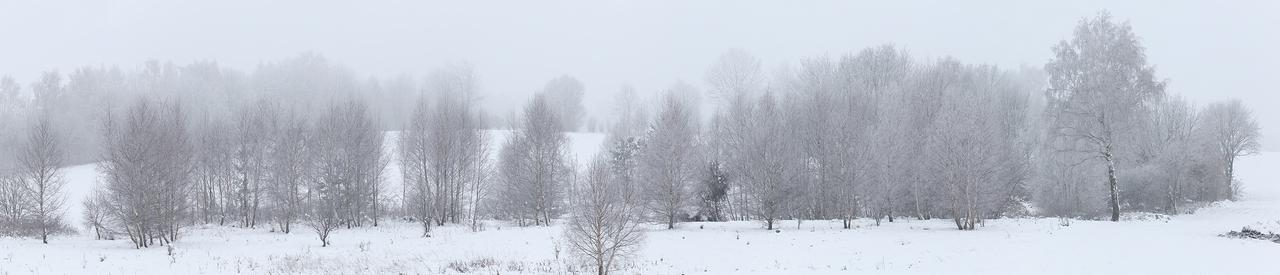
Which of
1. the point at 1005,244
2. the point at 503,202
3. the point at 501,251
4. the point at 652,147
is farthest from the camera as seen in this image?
the point at 503,202

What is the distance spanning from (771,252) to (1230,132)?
48322 mm

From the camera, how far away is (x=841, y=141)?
106 feet

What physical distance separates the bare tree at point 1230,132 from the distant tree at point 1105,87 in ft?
67.1

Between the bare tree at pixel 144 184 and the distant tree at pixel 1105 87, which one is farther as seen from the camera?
the distant tree at pixel 1105 87

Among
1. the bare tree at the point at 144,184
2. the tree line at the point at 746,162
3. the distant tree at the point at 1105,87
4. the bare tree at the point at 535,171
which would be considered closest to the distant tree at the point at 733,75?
the tree line at the point at 746,162

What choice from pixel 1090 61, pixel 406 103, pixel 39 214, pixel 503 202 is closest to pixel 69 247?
pixel 39 214

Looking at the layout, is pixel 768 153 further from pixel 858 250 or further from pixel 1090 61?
pixel 1090 61

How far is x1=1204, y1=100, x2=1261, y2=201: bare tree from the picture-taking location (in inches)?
1796

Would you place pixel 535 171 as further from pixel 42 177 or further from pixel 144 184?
pixel 42 177

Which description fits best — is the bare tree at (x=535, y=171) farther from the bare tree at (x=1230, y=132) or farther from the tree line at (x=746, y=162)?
the bare tree at (x=1230, y=132)

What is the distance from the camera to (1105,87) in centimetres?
3020

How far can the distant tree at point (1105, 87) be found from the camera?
98.8ft

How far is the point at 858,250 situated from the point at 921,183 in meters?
12.3

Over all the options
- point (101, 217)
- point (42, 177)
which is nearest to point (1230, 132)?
point (101, 217)
